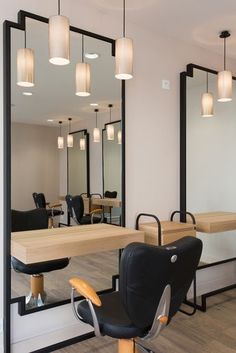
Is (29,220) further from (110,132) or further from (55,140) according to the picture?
(110,132)

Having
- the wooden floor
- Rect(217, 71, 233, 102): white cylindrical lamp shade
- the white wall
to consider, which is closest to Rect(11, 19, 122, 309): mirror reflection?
the white wall

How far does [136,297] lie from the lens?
138cm

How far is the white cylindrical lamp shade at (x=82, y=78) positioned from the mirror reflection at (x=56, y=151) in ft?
0.13

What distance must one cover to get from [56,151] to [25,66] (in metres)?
0.68

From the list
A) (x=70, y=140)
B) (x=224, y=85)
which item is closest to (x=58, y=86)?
(x=70, y=140)

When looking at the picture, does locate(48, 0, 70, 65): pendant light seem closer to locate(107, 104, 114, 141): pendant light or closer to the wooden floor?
locate(107, 104, 114, 141): pendant light

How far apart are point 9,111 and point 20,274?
1.07 meters

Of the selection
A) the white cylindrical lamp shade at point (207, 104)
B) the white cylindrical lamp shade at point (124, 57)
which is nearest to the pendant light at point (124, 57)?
the white cylindrical lamp shade at point (124, 57)

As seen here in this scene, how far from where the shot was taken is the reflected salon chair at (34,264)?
7.00 feet

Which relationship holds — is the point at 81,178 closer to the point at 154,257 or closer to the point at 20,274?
the point at 20,274

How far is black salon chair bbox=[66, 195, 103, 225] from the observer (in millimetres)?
2514

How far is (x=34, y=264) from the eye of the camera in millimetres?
Result: 2201

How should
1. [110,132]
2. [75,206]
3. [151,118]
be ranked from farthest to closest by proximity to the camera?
[151,118] → [110,132] → [75,206]

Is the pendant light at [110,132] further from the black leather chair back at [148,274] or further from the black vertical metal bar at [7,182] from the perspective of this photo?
the black leather chair back at [148,274]
